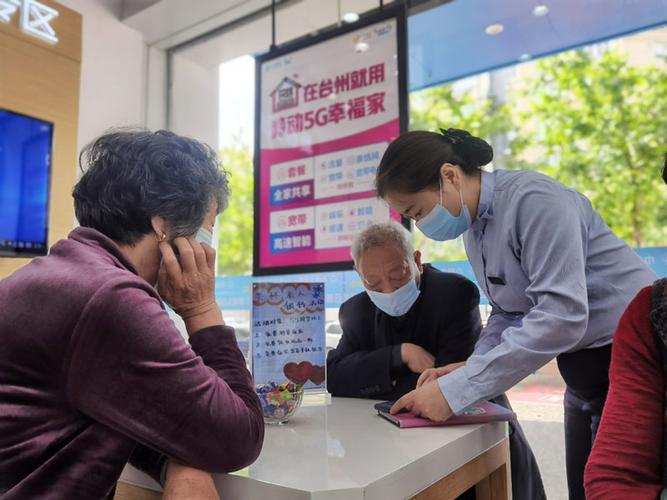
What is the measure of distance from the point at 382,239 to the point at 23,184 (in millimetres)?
1803

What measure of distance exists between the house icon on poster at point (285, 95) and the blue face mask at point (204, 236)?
1.75 m

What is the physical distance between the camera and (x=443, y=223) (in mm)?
1404

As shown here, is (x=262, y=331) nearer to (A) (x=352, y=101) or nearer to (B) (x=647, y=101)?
(A) (x=352, y=101)

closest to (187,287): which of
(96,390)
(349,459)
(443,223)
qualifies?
(96,390)

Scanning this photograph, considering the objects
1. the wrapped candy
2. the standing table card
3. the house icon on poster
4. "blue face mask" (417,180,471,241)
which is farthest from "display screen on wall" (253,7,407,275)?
the wrapped candy

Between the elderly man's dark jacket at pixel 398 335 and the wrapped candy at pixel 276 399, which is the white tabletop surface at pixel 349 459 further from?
the elderly man's dark jacket at pixel 398 335

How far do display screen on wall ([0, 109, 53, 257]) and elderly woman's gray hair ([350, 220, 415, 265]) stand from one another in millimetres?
1644

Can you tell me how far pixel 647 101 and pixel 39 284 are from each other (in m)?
4.91

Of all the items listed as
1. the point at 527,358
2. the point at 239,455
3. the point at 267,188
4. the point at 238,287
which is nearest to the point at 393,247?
the point at 527,358

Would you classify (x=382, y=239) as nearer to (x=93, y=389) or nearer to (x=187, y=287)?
(x=187, y=287)

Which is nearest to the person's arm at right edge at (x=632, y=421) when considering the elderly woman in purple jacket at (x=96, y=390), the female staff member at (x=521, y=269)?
the female staff member at (x=521, y=269)

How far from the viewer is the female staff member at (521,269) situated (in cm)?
111

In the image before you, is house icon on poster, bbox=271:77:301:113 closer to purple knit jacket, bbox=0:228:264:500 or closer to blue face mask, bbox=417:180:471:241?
blue face mask, bbox=417:180:471:241

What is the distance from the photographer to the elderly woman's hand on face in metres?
0.90
